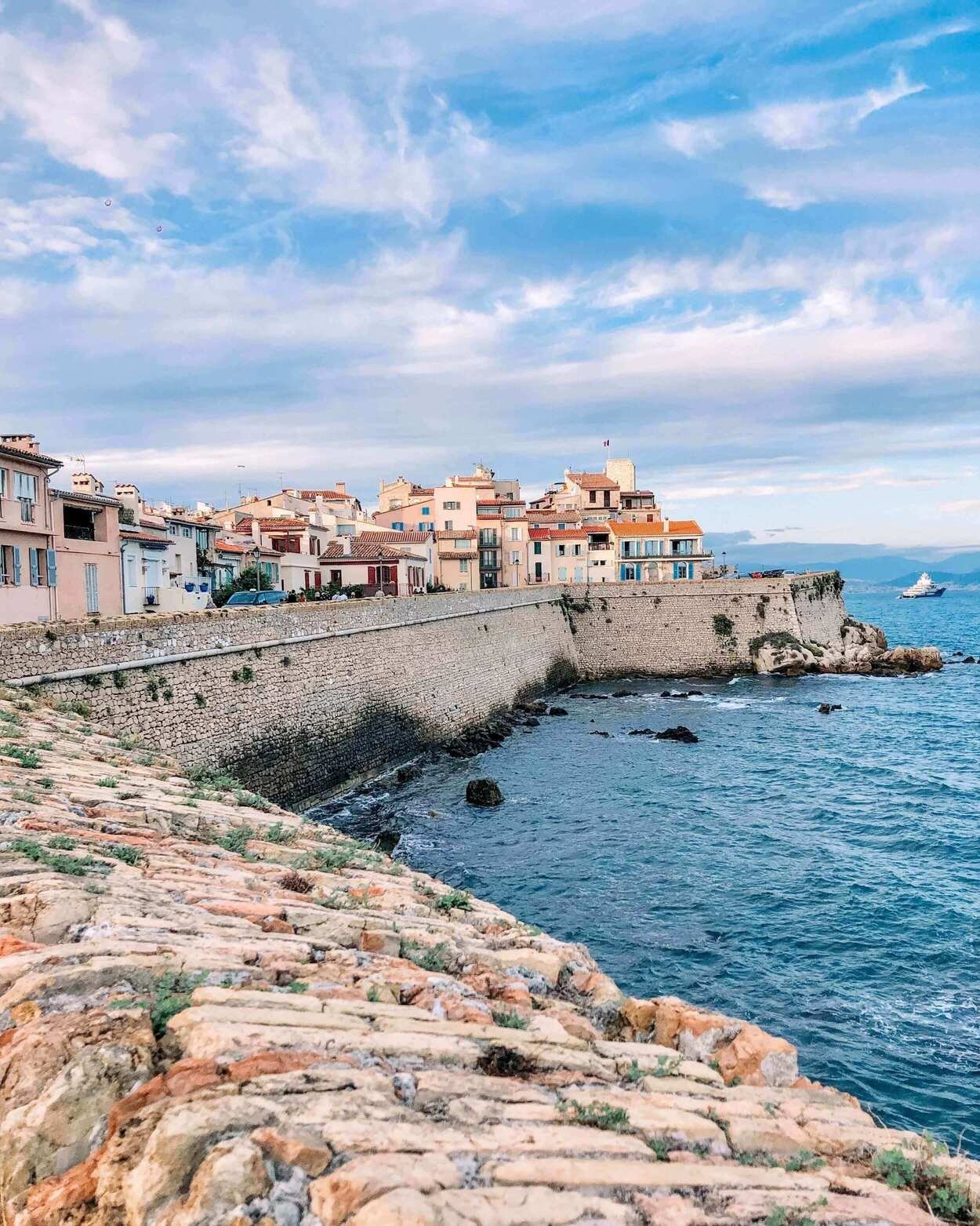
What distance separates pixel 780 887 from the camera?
1986cm

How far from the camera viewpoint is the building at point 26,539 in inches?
892

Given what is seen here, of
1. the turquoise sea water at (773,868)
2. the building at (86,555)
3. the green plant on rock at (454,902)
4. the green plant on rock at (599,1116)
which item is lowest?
the turquoise sea water at (773,868)

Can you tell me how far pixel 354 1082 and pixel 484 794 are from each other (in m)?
23.2

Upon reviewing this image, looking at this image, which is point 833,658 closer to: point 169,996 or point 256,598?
point 256,598

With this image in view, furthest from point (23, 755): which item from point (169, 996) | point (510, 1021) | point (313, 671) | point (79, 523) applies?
point (79, 523)

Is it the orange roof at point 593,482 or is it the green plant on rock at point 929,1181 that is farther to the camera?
the orange roof at point 593,482

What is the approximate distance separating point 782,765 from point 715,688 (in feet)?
66.2

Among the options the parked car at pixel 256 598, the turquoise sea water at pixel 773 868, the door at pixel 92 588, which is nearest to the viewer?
the turquoise sea water at pixel 773 868

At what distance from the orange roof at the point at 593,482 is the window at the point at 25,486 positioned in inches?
2647

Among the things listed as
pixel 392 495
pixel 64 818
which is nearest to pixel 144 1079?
pixel 64 818

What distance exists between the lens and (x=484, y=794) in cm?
2706

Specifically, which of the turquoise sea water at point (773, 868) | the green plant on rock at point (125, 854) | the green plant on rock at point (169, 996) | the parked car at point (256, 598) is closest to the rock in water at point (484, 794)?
the turquoise sea water at point (773, 868)

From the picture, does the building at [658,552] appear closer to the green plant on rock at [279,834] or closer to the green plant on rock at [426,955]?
the green plant on rock at [279,834]

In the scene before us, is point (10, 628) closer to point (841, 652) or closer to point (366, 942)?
point (366, 942)
